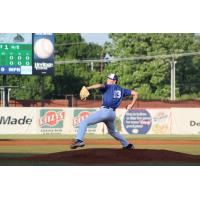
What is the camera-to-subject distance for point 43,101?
79.2 feet

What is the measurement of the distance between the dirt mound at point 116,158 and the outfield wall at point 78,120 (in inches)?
354

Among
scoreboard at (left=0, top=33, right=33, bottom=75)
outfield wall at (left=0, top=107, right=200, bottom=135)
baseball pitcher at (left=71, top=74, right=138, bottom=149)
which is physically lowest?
outfield wall at (left=0, top=107, right=200, bottom=135)

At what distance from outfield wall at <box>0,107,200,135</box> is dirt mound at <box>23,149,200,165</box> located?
8989mm

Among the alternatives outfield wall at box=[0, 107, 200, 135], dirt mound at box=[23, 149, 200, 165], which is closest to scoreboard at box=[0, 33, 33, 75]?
outfield wall at box=[0, 107, 200, 135]

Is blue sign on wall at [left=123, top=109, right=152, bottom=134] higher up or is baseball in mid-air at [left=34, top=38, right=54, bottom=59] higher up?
baseball in mid-air at [left=34, top=38, right=54, bottom=59]

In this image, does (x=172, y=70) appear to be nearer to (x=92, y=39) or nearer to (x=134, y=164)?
(x=92, y=39)

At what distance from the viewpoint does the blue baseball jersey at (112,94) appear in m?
13.4

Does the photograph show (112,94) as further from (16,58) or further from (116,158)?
(16,58)

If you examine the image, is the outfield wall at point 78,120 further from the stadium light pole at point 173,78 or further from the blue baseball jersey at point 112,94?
the blue baseball jersey at point 112,94

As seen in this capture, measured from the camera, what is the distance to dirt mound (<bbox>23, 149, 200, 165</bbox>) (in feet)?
43.5

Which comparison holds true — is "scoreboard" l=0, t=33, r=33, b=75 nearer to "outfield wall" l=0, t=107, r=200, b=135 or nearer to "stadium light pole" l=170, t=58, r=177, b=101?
"outfield wall" l=0, t=107, r=200, b=135

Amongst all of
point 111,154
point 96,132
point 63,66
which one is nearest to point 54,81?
point 63,66

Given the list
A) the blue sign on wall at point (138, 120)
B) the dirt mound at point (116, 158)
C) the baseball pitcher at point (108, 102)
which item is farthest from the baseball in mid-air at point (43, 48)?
the dirt mound at point (116, 158)

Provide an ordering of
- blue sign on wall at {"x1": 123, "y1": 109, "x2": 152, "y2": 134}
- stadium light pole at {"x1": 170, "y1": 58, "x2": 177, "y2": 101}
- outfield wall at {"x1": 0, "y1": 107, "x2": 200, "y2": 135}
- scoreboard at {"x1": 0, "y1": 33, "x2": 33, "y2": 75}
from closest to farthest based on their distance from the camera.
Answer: scoreboard at {"x1": 0, "y1": 33, "x2": 33, "y2": 75}, blue sign on wall at {"x1": 123, "y1": 109, "x2": 152, "y2": 134}, stadium light pole at {"x1": 170, "y1": 58, "x2": 177, "y2": 101}, outfield wall at {"x1": 0, "y1": 107, "x2": 200, "y2": 135}
